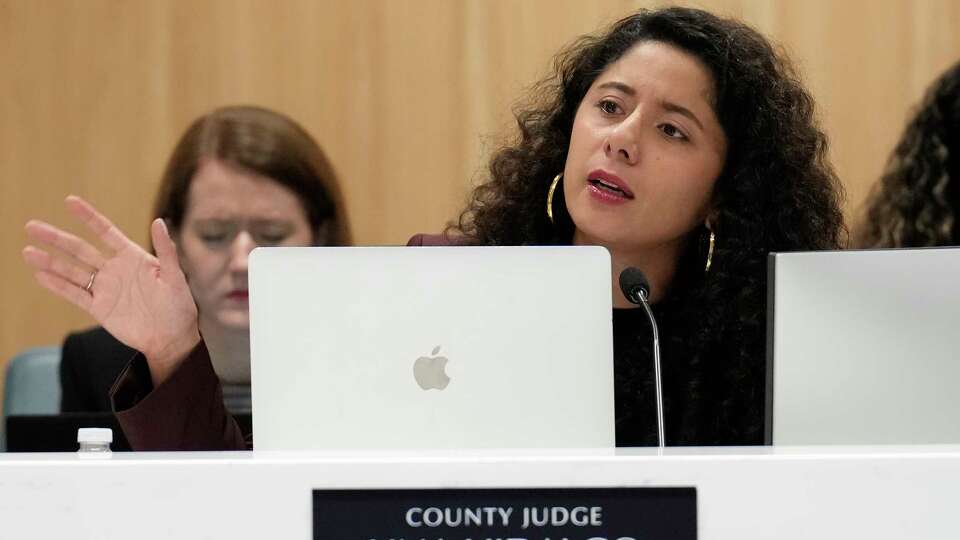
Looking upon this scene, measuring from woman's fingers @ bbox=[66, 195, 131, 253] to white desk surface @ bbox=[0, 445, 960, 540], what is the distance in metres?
0.76

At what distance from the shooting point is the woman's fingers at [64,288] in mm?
1769

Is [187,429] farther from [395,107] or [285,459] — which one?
[395,107]

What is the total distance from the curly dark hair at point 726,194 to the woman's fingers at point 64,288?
27.8 inches

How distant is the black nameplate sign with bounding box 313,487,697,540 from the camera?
1004 millimetres

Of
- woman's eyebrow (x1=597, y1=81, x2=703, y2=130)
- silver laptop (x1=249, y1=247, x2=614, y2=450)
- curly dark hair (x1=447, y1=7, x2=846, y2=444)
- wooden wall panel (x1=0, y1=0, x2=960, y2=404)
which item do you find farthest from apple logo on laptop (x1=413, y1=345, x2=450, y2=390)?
wooden wall panel (x1=0, y1=0, x2=960, y2=404)

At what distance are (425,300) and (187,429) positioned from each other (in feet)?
1.66

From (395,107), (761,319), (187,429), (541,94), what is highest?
(395,107)

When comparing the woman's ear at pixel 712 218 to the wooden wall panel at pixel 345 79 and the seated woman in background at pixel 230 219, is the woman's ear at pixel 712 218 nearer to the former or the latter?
the seated woman in background at pixel 230 219

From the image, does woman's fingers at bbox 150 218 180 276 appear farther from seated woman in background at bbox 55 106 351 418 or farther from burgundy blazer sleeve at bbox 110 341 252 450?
seated woman in background at bbox 55 106 351 418

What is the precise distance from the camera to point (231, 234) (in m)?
2.90

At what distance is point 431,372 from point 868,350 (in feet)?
1.34

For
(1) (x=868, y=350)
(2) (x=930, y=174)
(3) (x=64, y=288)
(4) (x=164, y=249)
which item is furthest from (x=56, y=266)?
(2) (x=930, y=174)

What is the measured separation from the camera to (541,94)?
2475 mm

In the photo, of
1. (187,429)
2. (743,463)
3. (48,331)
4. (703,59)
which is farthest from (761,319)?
(48,331)
